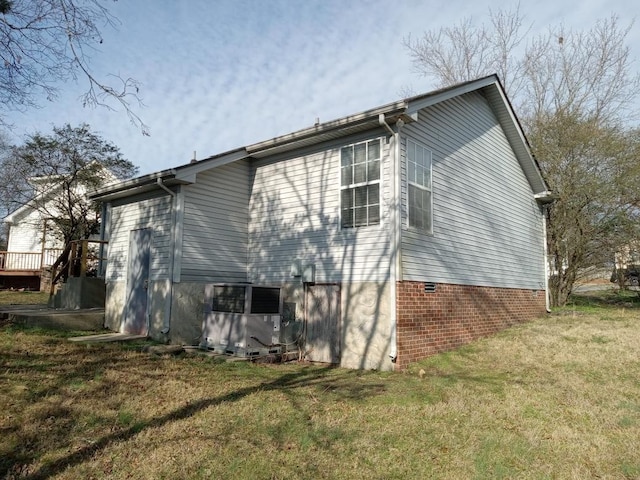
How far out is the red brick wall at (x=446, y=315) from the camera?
9.23 metres

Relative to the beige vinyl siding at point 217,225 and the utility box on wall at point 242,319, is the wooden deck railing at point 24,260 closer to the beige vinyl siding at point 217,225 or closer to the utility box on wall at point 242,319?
the beige vinyl siding at point 217,225

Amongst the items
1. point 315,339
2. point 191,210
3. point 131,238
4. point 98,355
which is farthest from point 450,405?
point 131,238

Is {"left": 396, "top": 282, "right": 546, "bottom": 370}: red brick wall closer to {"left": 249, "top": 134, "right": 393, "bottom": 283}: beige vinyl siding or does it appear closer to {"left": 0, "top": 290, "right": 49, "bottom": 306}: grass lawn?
{"left": 249, "top": 134, "right": 393, "bottom": 283}: beige vinyl siding

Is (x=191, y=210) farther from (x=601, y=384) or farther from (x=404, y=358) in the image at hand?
(x=601, y=384)

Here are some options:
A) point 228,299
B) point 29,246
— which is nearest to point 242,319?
point 228,299

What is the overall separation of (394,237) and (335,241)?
5.12ft

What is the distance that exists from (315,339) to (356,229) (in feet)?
8.60

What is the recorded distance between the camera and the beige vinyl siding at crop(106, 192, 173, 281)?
11430 millimetres

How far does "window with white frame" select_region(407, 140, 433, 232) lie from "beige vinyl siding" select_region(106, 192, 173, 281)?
575 cm

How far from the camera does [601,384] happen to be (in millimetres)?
7871

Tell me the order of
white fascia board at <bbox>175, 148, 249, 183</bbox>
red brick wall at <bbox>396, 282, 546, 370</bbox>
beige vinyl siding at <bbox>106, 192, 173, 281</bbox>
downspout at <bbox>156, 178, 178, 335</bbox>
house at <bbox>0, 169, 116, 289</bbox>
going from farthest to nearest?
house at <bbox>0, 169, 116, 289</bbox>, beige vinyl siding at <bbox>106, 192, 173, 281</bbox>, downspout at <bbox>156, 178, 178, 335</bbox>, white fascia board at <bbox>175, 148, 249, 183</bbox>, red brick wall at <bbox>396, 282, 546, 370</bbox>

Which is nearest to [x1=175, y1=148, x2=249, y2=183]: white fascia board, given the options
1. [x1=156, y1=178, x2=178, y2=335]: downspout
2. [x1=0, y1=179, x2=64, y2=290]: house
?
[x1=156, y1=178, x2=178, y2=335]: downspout

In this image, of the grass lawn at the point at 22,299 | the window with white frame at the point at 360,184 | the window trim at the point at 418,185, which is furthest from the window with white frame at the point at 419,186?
the grass lawn at the point at 22,299

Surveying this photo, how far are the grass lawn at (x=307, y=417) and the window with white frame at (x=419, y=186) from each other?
2.96m
